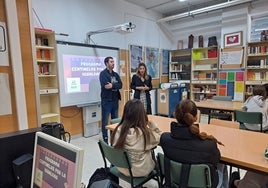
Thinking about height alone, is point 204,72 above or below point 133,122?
above

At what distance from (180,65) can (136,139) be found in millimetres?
5177

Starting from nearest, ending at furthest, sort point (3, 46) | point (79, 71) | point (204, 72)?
point (3, 46) < point (79, 71) < point (204, 72)

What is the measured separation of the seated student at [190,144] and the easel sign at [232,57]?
4359 millimetres

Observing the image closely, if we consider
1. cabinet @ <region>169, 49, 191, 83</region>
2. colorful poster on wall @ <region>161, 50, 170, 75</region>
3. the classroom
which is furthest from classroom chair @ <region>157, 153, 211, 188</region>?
colorful poster on wall @ <region>161, 50, 170, 75</region>

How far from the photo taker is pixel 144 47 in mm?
5852

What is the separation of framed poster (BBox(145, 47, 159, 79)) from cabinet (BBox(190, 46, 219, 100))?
3.47ft

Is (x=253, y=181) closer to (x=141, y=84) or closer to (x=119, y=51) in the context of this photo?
(x=141, y=84)

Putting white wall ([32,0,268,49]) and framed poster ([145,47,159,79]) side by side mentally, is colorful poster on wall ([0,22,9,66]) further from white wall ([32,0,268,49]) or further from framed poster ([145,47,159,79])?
framed poster ([145,47,159,79])

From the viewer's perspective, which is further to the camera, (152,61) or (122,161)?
(152,61)

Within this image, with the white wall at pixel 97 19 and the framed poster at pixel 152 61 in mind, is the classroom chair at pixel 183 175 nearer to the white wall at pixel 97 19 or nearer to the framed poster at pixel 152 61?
the white wall at pixel 97 19

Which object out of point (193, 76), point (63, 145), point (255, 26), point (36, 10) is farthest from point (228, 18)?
point (63, 145)

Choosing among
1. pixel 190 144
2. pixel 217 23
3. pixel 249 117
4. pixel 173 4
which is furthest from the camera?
pixel 217 23

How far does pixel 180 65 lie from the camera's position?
6.53 m

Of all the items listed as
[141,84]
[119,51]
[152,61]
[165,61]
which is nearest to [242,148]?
[141,84]
